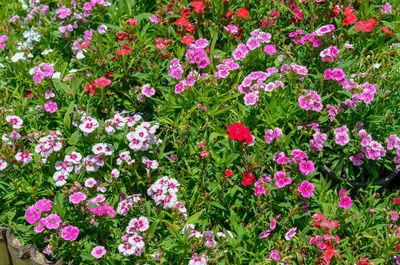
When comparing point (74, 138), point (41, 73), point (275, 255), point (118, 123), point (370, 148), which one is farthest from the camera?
point (41, 73)

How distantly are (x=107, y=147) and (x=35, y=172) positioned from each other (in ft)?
2.35

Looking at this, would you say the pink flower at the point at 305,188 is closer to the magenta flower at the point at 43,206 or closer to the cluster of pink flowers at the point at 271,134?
the cluster of pink flowers at the point at 271,134

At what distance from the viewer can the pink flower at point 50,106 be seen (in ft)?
13.3

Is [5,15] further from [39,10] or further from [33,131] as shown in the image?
[33,131]

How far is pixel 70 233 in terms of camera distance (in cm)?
314

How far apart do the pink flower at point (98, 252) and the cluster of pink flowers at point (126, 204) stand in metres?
0.29

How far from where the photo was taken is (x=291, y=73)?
377 centimetres

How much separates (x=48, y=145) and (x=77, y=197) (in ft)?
1.88

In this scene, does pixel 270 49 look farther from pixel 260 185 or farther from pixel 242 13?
pixel 260 185

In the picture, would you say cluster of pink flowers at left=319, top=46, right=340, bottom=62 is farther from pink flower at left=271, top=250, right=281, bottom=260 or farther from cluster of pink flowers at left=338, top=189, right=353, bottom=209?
pink flower at left=271, top=250, right=281, bottom=260

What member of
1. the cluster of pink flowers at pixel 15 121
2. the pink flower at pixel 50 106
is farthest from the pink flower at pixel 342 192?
the cluster of pink flowers at pixel 15 121

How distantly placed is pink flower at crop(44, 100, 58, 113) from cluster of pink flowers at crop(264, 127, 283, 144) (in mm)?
2008

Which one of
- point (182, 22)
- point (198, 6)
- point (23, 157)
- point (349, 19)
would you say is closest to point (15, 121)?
point (23, 157)

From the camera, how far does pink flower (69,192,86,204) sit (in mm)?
3182
